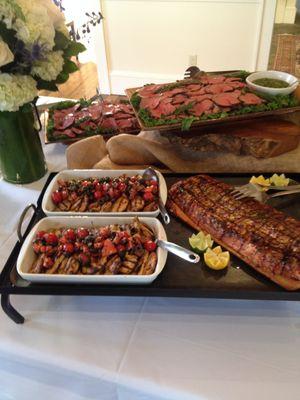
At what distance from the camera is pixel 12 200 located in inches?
42.6

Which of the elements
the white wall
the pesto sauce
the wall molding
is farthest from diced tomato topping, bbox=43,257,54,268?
the wall molding

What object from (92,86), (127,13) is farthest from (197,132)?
(92,86)

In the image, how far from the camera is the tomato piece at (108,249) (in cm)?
74

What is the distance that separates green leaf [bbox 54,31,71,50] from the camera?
38.0 inches

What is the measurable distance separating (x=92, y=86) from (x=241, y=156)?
9.84 feet

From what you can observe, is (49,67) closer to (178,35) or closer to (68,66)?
(68,66)

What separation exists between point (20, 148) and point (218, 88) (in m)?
0.66

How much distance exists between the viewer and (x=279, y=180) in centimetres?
99

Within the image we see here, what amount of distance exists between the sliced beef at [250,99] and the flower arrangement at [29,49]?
51 cm

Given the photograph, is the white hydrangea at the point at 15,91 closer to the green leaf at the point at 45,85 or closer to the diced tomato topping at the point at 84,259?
the green leaf at the point at 45,85

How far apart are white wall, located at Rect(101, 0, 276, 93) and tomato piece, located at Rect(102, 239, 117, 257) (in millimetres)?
2704

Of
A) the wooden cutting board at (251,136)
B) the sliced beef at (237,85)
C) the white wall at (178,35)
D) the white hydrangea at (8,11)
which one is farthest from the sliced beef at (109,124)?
the white wall at (178,35)

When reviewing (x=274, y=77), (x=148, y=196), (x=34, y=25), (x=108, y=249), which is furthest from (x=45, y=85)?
(x=274, y=77)

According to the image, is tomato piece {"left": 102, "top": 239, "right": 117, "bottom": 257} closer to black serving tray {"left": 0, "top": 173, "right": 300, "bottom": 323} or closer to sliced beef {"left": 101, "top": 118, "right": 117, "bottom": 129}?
black serving tray {"left": 0, "top": 173, "right": 300, "bottom": 323}
